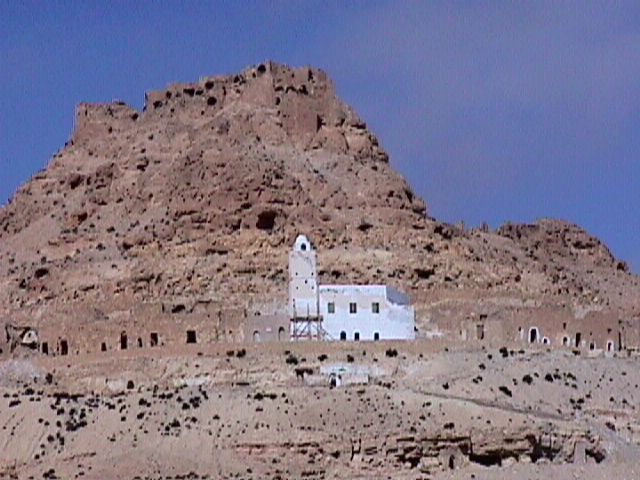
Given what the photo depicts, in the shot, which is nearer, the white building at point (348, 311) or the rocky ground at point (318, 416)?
the rocky ground at point (318, 416)

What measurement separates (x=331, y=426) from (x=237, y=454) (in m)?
3.10

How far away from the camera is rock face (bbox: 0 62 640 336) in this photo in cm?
8325

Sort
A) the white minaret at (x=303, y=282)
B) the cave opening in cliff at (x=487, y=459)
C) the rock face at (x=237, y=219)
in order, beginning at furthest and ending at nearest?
the rock face at (x=237, y=219), the white minaret at (x=303, y=282), the cave opening in cliff at (x=487, y=459)

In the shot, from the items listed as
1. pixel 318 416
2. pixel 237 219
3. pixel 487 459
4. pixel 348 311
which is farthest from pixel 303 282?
pixel 487 459

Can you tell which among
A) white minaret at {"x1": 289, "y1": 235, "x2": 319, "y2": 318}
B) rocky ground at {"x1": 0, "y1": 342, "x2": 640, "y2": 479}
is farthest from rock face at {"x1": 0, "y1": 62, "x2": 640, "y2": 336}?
rocky ground at {"x1": 0, "y1": 342, "x2": 640, "y2": 479}

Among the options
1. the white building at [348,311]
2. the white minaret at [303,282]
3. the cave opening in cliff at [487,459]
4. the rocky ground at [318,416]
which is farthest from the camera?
the white minaret at [303,282]

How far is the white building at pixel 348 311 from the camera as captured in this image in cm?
7694

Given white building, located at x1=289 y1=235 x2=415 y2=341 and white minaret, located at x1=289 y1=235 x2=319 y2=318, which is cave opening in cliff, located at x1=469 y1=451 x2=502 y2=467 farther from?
white minaret, located at x1=289 y1=235 x2=319 y2=318

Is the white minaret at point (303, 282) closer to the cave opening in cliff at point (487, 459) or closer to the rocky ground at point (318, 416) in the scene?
the rocky ground at point (318, 416)

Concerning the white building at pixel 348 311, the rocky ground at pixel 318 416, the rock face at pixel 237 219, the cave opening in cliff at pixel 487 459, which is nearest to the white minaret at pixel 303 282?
the white building at pixel 348 311

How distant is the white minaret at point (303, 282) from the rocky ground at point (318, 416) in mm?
4118

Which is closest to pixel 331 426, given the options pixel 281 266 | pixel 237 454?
pixel 237 454

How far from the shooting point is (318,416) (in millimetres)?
63406

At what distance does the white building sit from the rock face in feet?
4.84
